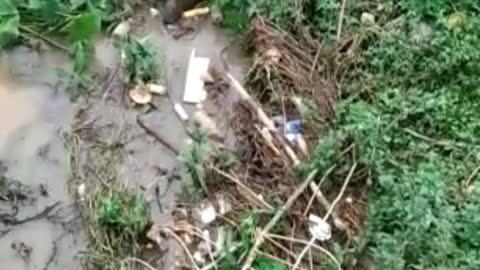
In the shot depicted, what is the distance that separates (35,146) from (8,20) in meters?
0.42

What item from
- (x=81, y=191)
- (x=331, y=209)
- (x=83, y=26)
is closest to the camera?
(x=331, y=209)

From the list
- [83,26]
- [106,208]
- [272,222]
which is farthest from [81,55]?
[272,222]

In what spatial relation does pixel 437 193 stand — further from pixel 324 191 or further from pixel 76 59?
pixel 76 59

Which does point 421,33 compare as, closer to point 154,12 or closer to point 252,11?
point 252,11

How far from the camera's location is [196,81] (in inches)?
127

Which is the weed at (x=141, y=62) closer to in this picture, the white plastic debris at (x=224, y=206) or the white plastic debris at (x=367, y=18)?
the white plastic debris at (x=224, y=206)

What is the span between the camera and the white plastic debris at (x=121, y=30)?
3.31 m

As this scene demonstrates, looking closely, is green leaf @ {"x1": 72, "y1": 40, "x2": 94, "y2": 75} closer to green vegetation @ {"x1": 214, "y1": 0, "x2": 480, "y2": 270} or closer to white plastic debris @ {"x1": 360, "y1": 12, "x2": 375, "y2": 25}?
green vegetation @ {"x1": 214, "y1": 0, "x2": 480, "y2": 270}

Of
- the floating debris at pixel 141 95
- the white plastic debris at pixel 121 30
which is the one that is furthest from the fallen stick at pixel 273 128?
the white plastic debris at pixel 121 30

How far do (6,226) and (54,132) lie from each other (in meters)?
0.33

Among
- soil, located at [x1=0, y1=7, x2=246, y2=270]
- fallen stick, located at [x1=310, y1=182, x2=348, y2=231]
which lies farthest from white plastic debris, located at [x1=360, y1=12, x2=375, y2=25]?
fallen stick, located at [x1=310, y1=182, x2=348, y2=231]

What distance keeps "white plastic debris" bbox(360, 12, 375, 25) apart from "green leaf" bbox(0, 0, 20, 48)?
1060 millimetres

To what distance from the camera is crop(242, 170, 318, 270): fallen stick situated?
9.11 feet

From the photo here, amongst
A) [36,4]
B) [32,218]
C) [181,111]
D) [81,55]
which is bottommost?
[32,218]
